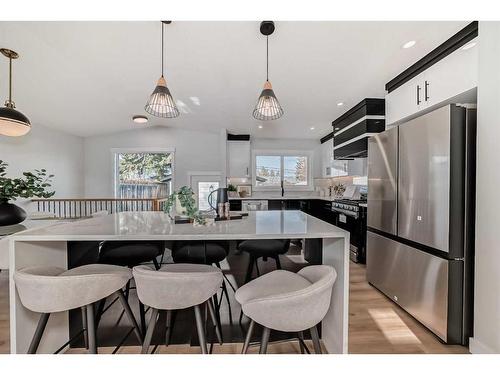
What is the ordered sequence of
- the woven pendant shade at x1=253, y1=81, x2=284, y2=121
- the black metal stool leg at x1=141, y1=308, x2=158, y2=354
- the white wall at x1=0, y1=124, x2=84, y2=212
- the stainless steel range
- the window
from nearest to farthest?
the black metal stool leg at x1=141, y1=308, x2=158, y2=354
the woven pendant shade at x1=253, y1=81, x2=284, y2=121
the stainless steel range
the white wall at x1=0, y1=124, x2=84, y2=212
the window

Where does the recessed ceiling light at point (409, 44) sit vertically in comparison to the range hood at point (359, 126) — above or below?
above

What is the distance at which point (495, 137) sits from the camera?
1.50 metres

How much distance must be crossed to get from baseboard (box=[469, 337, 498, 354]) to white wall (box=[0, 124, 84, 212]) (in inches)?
240

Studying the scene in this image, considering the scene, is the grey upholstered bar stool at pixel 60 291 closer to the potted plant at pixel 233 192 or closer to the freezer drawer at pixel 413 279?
the freezer drawer at pixel 413 279

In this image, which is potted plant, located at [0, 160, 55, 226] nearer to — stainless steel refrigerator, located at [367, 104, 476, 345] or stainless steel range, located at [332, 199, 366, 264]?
stainless steel refrigerator, located at [367, 104, 476, 345]

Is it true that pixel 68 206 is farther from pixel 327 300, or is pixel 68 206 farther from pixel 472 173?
pixel 472 173

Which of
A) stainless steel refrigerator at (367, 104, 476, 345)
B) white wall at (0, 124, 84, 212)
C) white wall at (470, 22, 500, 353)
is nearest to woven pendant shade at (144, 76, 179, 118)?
stainless steel refrigerator at (367, 104, 476, 345)

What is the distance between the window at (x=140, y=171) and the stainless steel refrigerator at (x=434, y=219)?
5073 millimetres

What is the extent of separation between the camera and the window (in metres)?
6.04

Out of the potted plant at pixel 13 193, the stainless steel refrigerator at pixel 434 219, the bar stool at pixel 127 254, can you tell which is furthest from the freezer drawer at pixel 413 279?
the potted plant at pixel 13 193

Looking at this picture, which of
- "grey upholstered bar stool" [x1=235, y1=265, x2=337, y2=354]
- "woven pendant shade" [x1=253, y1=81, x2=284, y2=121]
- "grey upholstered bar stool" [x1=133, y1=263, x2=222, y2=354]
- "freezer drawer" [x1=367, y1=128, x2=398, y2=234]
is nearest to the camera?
"grey upholstered bar stool" [x1=235, y1=265, x2=337, y2=354]

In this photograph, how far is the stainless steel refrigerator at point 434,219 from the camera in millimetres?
1701
